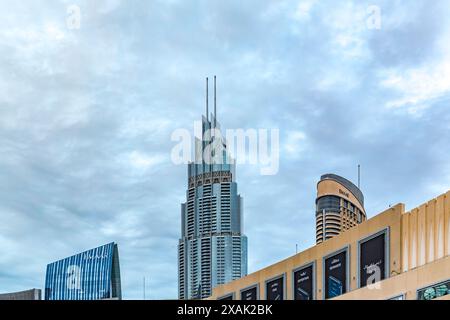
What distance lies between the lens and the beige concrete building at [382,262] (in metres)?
47.1

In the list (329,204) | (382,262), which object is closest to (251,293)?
(382,262)

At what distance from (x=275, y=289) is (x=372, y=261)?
19.5 meters

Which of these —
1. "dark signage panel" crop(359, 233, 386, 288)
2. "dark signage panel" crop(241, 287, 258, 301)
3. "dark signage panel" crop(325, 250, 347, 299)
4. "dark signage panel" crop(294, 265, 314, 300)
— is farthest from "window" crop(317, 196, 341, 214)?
"dark signage panel" crop(359, 233, 386, 288)

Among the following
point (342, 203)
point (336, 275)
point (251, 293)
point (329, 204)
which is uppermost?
point (329, 204)

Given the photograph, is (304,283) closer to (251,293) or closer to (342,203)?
(251,293)

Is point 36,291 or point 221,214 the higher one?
point 221,214

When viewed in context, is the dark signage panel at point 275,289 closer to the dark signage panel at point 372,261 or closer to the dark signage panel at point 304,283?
the dark signage panel at point 304,283

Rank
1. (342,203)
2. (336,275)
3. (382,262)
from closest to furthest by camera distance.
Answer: (382,262) → (336,275) → (342,203)

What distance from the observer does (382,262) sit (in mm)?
57500

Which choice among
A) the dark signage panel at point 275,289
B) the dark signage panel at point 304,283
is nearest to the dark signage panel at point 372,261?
the dark signage panel at point 304,283
